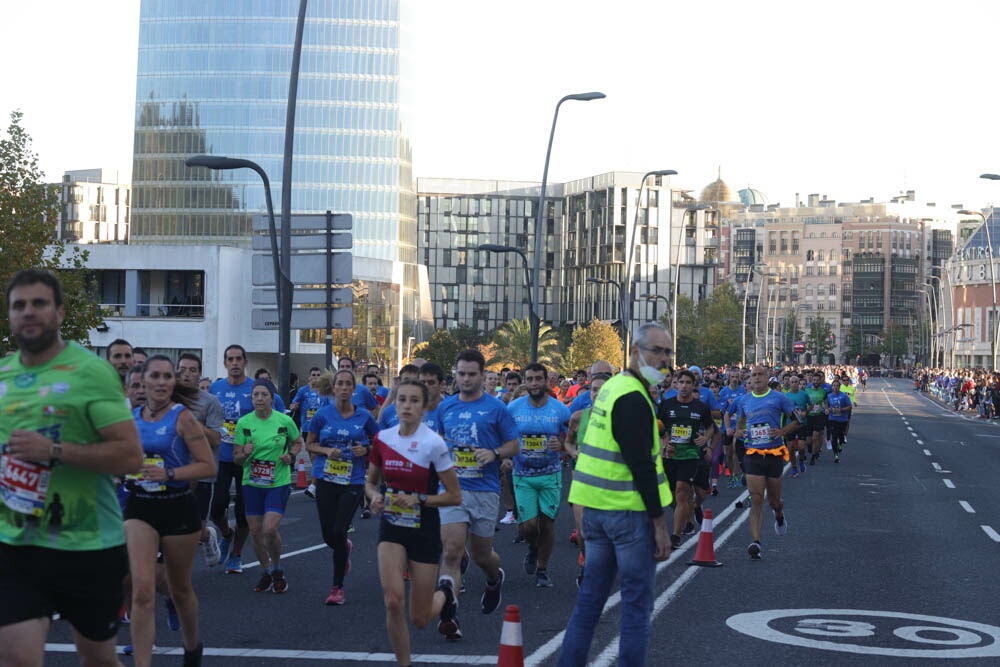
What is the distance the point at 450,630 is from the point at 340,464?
255 centimetres

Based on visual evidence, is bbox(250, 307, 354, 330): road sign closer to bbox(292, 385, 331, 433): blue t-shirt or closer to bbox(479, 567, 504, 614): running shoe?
bbox(292, 385, 331, 433): blue t-shirt

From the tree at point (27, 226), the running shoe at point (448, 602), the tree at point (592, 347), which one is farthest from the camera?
the tree at point (592, 347)

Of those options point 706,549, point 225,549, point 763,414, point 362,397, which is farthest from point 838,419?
point 225,549

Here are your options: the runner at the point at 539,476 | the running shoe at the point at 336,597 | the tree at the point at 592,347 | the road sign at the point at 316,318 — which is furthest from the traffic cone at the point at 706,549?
the tree at the point at 592,347

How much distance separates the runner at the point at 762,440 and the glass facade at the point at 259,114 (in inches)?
4007

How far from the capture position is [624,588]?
711 cm

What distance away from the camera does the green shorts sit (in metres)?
12.7

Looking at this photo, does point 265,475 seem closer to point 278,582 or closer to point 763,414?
point 278,582

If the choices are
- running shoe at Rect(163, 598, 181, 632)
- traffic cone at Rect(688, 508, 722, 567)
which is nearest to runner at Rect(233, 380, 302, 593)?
running shoe at Rect(163, 598, 181, 632)

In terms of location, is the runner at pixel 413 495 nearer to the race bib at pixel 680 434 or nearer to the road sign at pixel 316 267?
the race bib at pixel 680 434

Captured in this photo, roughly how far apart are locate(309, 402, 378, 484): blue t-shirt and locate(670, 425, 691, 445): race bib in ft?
14.6

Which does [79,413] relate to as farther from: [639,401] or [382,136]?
[382,136]

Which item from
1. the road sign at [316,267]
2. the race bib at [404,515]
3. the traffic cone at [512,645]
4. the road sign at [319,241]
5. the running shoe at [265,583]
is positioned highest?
the road sign at [319,241]

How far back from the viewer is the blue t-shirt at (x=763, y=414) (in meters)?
14.9
